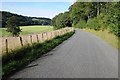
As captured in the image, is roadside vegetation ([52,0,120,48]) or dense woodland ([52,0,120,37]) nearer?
roadside vegetation ([52,0,120,48])

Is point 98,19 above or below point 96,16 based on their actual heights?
below

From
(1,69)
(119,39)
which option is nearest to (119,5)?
(119,39)

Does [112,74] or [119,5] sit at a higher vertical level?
[119,5]

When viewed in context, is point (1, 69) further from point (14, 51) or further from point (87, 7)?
point (87, 7)

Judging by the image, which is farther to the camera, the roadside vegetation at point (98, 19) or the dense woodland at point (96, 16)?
the dense woodland at point (96, 16)

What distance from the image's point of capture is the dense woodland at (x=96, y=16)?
2304 cm

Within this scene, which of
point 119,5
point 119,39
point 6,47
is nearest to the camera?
point 6,47

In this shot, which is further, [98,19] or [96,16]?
Result: [96,16]

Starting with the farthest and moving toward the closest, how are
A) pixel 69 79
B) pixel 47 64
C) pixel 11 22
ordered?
pixel 11 22
pixel 47 64
pixel 69 79

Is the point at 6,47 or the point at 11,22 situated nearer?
the point at 6,47

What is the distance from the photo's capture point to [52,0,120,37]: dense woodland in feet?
75.6

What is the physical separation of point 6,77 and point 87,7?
73.8m

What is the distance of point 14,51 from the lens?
1585 cm

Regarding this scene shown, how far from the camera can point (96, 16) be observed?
82625 millimetres
